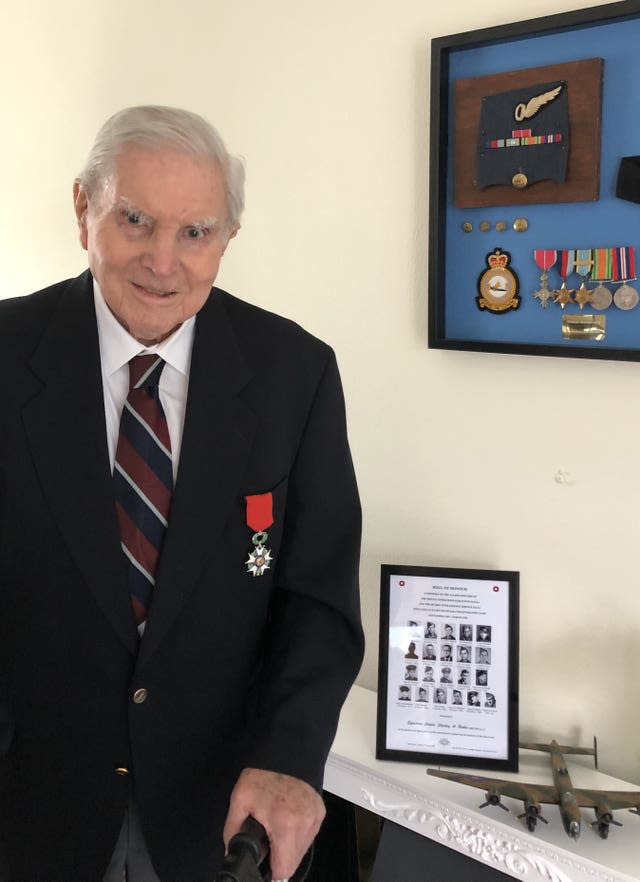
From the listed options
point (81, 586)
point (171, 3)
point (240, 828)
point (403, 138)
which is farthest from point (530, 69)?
point (240, 828)

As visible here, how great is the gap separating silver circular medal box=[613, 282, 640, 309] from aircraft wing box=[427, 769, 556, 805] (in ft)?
2.87

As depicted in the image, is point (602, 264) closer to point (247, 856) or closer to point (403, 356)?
point (403, 356)

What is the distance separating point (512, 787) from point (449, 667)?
27 centimetres

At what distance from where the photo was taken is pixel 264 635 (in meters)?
1.39

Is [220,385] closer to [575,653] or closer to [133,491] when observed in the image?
[133,491]

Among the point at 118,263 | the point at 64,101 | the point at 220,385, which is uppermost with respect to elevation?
the point at 64,101

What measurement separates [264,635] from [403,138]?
1069 mm

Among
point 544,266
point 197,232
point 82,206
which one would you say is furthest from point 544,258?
point 82,206

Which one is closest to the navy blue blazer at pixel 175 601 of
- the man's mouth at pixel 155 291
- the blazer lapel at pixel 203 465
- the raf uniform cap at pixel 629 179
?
the blazer lapel at pixel 203 465

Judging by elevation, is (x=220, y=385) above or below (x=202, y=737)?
above

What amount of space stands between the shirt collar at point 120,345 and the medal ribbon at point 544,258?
0.73m

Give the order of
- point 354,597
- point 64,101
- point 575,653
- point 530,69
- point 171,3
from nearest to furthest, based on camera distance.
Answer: point 354,597 → point 530,69 → point 575,653 → point 171,3 → point 64,101

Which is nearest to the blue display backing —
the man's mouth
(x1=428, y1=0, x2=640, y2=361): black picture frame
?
(x1=428, y1=0, x2=640, y2=361): black picture frame

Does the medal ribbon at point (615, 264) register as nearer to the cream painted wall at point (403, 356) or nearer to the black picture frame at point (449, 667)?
the cream painted wall at point (403, 356)
